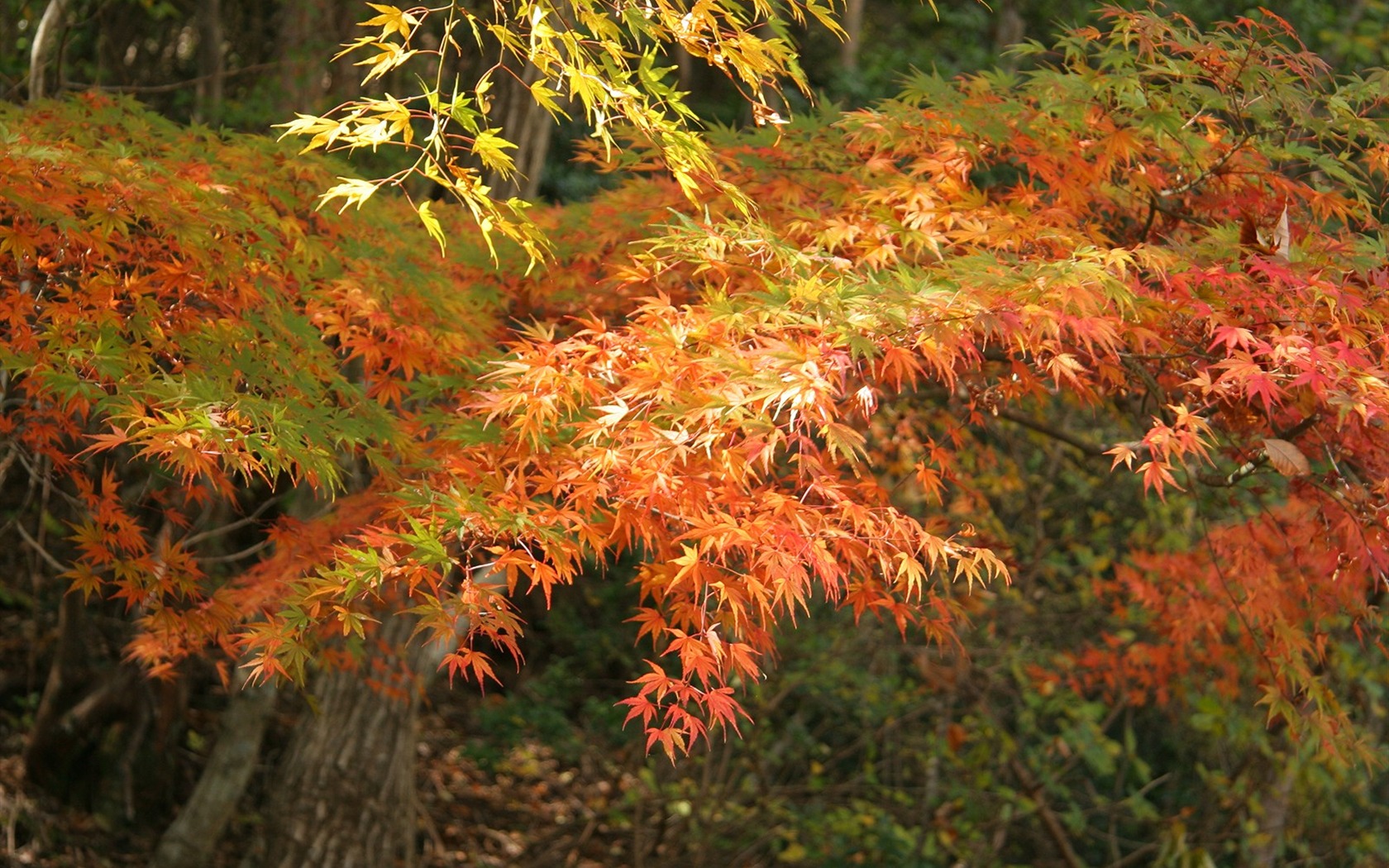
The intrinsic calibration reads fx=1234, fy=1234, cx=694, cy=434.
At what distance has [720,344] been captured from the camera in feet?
8.13

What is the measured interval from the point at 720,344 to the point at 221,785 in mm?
4252

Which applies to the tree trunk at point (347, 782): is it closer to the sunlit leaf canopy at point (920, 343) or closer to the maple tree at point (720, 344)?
the maple tree at point (720, 344)

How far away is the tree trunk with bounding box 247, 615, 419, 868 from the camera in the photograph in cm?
511

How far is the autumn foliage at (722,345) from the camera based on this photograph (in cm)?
240

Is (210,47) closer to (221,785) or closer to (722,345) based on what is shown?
(221,785)

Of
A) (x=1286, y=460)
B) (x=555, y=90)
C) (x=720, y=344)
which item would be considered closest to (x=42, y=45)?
(x=555, y=90)

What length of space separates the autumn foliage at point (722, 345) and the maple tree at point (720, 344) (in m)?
0.01

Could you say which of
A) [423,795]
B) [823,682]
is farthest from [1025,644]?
[423,795]

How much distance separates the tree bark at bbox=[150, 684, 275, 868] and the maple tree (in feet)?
6.63

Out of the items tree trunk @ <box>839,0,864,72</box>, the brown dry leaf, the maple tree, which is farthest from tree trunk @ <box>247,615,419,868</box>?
tree trunk @ <box>839,0,864,72</box>

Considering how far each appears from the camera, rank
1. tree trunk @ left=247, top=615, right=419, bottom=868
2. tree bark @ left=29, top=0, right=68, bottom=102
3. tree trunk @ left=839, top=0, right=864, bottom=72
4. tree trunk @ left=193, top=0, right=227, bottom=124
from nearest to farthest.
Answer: tree bark @ left=29, top=0, right=68, bottom=102, tree trunk @ left=247, top=615, right=419, bottom=868, tree trunk @ left=193, top=0, right=227, bottom=124, tree trunk @ left=839, top=0, right=864, bottom=72

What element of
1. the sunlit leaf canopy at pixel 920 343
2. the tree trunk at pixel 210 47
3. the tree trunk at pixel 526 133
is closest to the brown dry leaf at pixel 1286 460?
the sunlit leaf canopy at pixel 920 343

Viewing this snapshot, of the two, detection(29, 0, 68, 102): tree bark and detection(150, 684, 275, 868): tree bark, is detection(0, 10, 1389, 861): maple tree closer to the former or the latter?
detection(29, 0, 68, 102): tree bark

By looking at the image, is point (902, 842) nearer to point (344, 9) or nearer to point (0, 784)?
point (0, 784)
